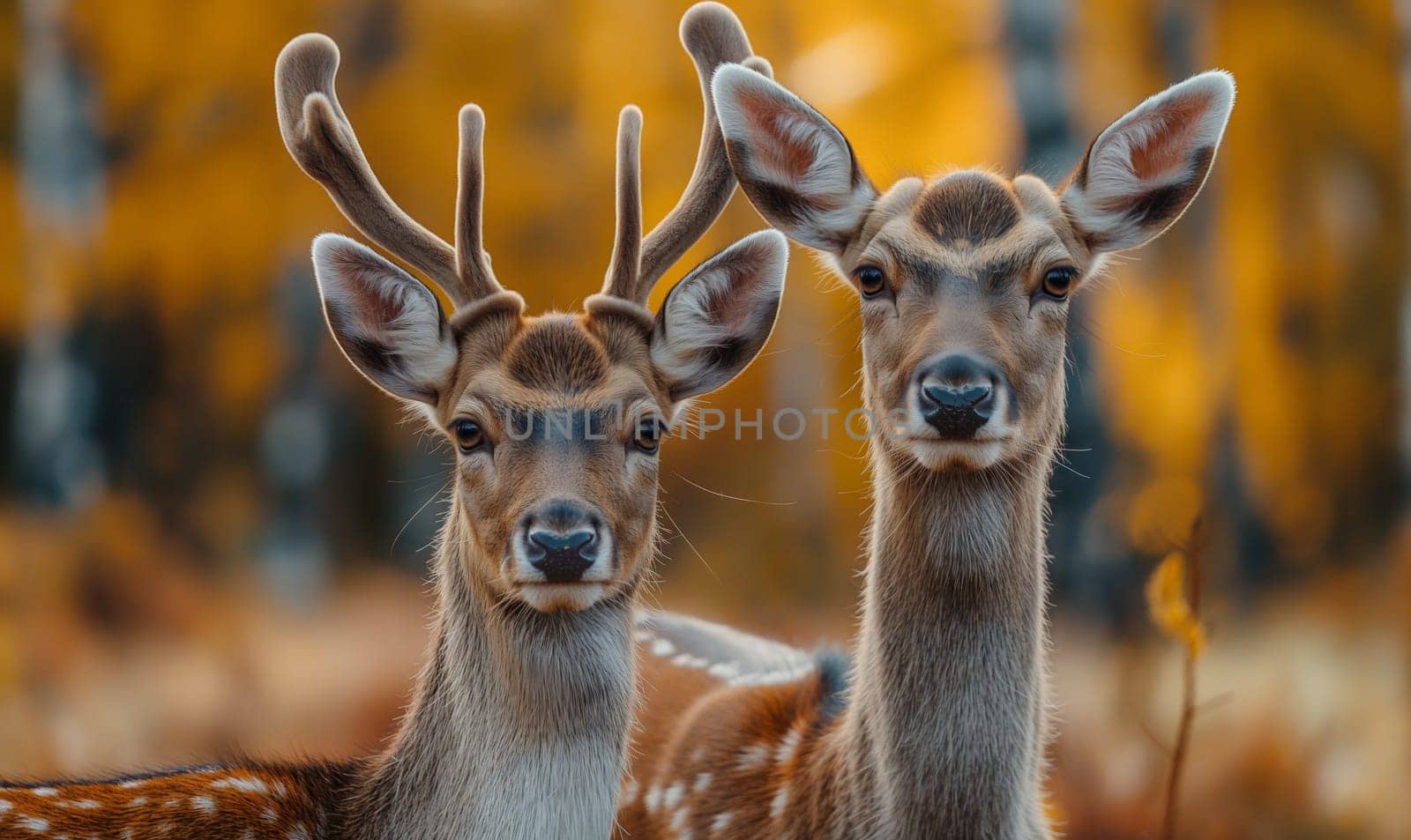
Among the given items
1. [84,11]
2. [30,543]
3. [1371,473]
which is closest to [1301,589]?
[1371,473]

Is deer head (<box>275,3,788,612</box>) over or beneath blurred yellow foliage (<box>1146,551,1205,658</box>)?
over

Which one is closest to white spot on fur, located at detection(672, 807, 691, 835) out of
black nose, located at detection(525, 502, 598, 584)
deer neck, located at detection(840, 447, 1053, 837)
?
deer neck, located at detection(840, 447, 1053, 837)

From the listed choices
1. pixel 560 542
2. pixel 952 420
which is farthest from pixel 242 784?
pixel 952 420

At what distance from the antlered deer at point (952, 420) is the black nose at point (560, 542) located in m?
0.66

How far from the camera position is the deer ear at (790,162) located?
3.14m

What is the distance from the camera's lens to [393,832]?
305 centimetres

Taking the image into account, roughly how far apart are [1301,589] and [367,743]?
212 inches

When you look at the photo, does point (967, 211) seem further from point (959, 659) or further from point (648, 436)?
point (959, 659)

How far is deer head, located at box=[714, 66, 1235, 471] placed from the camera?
287 cm

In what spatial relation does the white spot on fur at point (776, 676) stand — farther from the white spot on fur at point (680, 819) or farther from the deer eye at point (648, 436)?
the deer eye at point (648, 436)

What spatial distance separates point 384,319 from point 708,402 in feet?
23.8

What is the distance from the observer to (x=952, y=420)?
280 centimetres

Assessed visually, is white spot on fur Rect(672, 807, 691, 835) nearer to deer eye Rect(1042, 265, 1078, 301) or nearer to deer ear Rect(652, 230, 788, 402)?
deer ear Rect(652, 230, 788, 402)

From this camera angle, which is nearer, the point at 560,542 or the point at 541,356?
the point at 560,542
